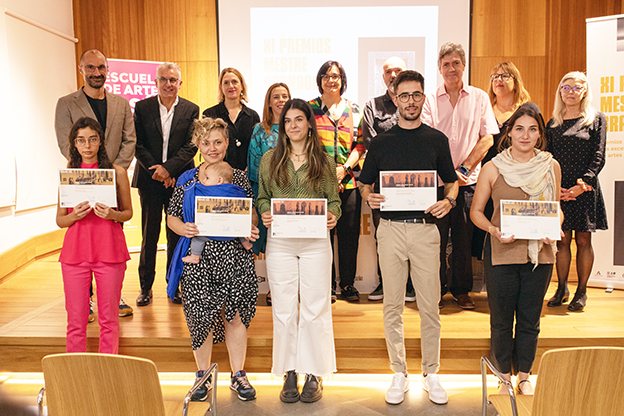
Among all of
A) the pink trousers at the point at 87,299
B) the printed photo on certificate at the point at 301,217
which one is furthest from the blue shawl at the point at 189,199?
the pink trousers at the point at 87,299

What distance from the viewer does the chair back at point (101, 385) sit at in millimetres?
1594

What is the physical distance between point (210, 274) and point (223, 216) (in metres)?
0.35

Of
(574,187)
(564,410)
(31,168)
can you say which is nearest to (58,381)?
(564,410)

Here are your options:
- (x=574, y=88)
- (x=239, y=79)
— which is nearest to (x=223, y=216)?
(x=239, y=79)

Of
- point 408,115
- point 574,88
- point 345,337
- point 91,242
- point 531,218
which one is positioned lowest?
point 345,337

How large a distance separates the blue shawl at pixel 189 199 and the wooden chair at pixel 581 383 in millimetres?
1724

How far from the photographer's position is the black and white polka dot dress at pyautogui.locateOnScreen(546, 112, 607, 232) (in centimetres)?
365

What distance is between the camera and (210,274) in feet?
8.87

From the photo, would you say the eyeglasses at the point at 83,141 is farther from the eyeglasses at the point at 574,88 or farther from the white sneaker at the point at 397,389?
the eyeglasses at the point at 574,88

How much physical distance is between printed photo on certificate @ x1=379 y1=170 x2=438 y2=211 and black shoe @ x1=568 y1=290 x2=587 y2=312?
1923 millimetres

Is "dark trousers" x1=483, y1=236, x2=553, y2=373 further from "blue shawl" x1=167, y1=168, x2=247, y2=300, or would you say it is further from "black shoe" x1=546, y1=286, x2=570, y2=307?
"blue shawl" x1=167, y1=168, x2=247, y2=300

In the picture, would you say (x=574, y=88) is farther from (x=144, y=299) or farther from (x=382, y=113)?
(x=144, y=299)

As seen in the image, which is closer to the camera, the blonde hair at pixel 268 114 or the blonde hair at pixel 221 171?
the blonde hair at pixel 221 171

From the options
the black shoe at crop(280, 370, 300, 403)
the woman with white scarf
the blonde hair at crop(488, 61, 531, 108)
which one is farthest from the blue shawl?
the blonde hair at crop(488, 61, 531, 108)
